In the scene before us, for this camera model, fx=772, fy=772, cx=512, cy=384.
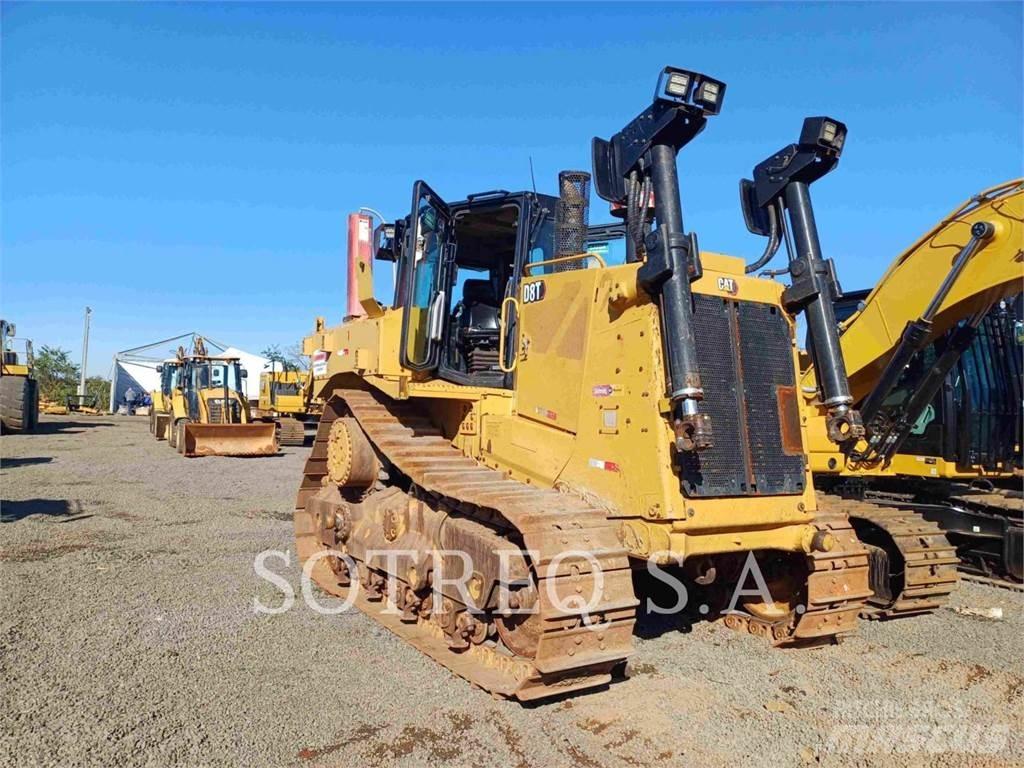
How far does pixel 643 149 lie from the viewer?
4.94 m

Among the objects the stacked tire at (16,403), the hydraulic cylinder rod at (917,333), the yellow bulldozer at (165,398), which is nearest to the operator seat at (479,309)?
the hydraulic cylinder rod at (917,333)

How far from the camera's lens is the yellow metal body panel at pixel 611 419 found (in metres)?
4.59

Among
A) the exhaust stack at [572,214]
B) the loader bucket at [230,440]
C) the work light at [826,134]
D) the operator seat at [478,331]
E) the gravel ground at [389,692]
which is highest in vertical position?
the work light at [826,134]

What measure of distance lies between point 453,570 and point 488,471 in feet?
2.75

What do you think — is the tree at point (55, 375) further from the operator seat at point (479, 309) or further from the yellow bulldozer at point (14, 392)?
the operator seat at point (479, 309)

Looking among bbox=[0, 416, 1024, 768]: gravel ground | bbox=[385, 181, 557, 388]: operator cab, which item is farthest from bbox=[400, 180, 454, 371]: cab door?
bbox=[0, 416, 1024, 768]: gravel ground

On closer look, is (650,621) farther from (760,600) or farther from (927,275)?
(927,275)

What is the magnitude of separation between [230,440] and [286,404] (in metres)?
5.26

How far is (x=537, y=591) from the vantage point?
14.4ft

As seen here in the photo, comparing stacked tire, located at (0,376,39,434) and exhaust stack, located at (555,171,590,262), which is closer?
exhaust stack, located at (555,171,590,262)

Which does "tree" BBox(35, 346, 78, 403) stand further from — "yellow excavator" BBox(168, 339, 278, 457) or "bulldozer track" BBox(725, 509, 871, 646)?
"bulldozer track" BBox(725, 509, 871, 646)

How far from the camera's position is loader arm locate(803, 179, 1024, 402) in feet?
19.9

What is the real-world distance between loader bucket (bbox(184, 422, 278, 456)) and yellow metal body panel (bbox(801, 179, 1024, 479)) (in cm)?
1515

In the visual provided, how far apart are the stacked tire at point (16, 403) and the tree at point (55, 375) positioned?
2755cm
